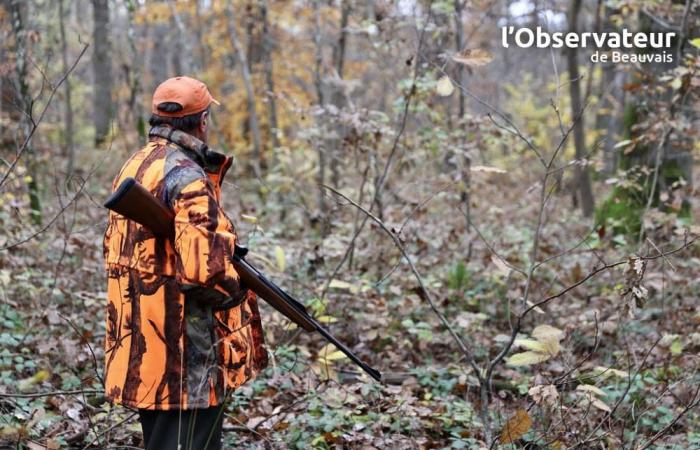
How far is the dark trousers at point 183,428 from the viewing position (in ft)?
10.1

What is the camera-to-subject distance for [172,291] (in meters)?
2.97

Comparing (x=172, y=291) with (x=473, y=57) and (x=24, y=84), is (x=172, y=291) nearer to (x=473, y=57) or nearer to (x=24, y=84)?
(x=473, y=57)

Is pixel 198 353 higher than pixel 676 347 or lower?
higher

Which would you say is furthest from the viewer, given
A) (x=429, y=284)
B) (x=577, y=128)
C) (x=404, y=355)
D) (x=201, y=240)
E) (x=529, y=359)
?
(x=577, y=128)

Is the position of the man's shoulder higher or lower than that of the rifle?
higher

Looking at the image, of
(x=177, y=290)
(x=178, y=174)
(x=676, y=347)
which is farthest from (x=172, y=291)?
(x=676, y=347)

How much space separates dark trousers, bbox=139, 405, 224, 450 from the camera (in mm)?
3066

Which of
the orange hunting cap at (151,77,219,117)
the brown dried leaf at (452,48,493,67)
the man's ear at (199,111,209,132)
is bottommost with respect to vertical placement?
the man's ear at (199,111,209,132)

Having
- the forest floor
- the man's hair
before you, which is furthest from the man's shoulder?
the forest floor

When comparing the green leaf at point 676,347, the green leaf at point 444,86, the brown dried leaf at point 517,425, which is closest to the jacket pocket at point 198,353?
the brown dried leaf at point 517,425

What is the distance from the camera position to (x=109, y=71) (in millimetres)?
19000

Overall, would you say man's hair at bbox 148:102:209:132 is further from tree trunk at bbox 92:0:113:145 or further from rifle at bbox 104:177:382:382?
tree trunk at bbox 92:0:113:145

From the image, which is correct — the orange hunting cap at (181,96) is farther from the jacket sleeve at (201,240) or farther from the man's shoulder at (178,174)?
the jacket sleeve at (201,240)

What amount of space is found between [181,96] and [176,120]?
107 millimetres
